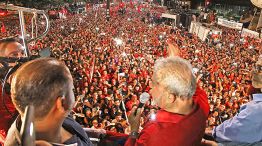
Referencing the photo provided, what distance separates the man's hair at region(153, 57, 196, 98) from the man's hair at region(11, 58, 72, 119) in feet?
2.50

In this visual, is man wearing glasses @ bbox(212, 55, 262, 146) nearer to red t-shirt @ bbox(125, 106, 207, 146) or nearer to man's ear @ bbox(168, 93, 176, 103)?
red t-shirt @ bbox(125, 106, 207, 146)

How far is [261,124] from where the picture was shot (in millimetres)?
2088

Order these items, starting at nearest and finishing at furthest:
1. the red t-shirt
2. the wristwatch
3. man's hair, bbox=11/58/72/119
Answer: man's hair, bbox=11/58/72/119
the red t-shirt
the wristwatch

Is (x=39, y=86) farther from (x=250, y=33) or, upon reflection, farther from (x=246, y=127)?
(x=250, y=33)

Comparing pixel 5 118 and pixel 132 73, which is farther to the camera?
pixel 132 73

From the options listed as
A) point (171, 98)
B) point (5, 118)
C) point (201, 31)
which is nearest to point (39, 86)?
point (171, 98)

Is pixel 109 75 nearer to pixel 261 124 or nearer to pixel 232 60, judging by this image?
pixel 232 60

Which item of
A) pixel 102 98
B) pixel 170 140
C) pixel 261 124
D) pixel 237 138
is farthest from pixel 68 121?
pixel 102 98

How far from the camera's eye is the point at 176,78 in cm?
189

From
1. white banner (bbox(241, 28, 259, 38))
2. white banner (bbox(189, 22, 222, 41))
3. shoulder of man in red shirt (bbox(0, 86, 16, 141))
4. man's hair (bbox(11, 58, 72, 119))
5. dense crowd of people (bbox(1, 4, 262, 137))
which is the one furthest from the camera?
white banner (bbox(189, 22, 222, 41))

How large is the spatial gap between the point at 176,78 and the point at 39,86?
36.8 inches

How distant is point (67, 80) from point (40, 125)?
10.2 inches

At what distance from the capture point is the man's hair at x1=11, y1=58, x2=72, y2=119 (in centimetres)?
130

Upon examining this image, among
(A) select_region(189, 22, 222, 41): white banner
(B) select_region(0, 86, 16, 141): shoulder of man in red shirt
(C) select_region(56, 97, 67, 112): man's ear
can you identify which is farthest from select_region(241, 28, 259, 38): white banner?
(C) select_region(56, 97, 67, 112): man's ear
